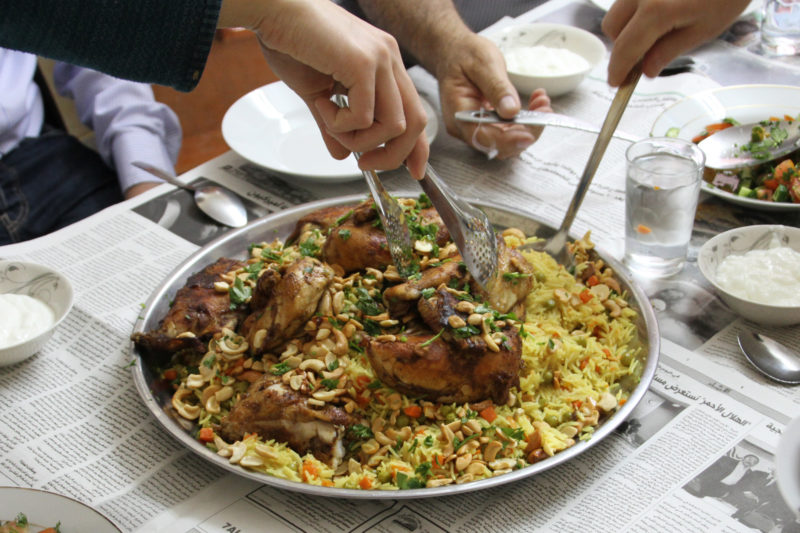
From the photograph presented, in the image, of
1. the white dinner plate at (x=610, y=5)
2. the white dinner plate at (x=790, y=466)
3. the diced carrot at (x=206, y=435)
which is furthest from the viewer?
the white dinner plate at (x=610, y=5)

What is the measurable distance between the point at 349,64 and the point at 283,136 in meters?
1.30

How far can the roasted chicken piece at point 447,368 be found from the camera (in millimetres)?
1425

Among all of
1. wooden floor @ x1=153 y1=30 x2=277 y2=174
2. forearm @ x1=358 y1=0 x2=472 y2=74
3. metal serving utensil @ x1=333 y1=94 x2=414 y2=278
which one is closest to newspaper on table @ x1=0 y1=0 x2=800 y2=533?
metal serving utensil @ x1=333 y1=94 x2=414 y2=278

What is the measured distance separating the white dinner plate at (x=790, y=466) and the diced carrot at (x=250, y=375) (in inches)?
39.5

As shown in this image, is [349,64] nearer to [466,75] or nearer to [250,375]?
[250,375]

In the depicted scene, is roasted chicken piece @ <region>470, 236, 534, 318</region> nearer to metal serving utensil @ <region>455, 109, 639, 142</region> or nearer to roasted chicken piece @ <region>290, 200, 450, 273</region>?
roasted chicken piece @ <region>290, 200, 450, 273</region>

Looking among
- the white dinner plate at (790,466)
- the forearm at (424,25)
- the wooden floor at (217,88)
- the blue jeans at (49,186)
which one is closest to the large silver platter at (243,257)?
the white dinner plate at (790,466)

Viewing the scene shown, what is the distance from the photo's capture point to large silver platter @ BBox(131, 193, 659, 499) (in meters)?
1.29

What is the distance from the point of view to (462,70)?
248cm

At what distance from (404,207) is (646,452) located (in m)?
0.85

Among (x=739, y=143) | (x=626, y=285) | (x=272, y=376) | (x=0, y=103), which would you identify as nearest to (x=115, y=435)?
(x=272, y=376)

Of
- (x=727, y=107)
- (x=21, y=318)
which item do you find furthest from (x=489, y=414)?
(x=727, y=107)

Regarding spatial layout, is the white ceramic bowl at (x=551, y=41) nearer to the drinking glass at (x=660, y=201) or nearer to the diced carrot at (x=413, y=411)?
the drinking glass at (x=660, y=201)

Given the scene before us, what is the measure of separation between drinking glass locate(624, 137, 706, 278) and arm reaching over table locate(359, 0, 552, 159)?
1.71 ft
